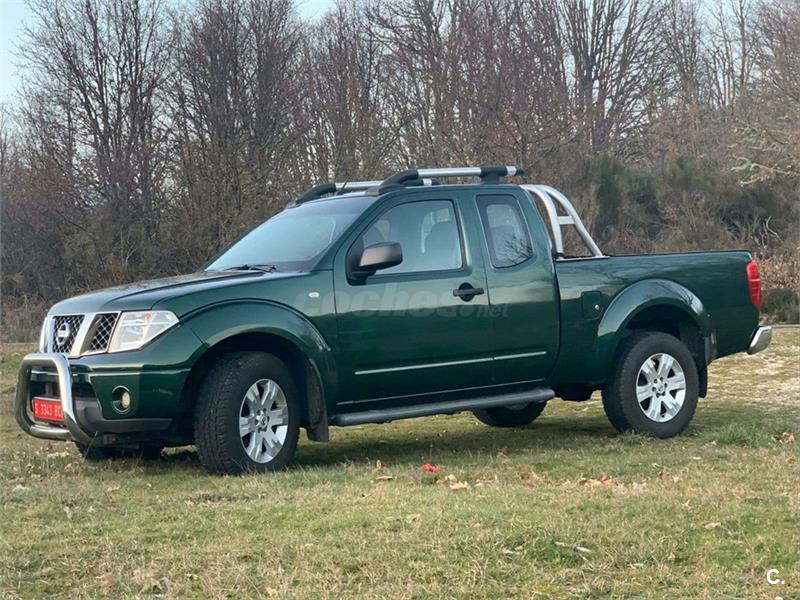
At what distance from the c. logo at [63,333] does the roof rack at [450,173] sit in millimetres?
2458

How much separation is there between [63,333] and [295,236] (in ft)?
5.88

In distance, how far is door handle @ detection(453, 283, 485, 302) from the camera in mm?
7922

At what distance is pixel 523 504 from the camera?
555 cm

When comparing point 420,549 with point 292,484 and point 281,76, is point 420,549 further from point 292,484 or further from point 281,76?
point 281,76

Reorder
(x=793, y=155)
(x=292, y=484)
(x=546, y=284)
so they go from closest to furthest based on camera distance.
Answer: (x=292, y=484) < (x=546, y=284) < (x=793, y=155)

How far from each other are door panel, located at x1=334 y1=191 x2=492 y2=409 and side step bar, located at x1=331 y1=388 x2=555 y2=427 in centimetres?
11

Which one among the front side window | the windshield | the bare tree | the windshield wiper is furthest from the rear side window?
the bare tree

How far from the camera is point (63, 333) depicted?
7297 millimetres

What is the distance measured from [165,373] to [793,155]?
21.7 m

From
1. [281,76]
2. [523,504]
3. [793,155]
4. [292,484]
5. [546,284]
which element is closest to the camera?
[523,504]

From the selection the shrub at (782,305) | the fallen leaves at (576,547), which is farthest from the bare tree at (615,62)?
the fallen leaves at (576,547)

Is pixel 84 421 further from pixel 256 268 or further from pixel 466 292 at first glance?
pixel 466 292

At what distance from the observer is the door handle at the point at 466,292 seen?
26.0 feet

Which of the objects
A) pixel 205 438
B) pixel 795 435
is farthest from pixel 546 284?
pixel 205 438
